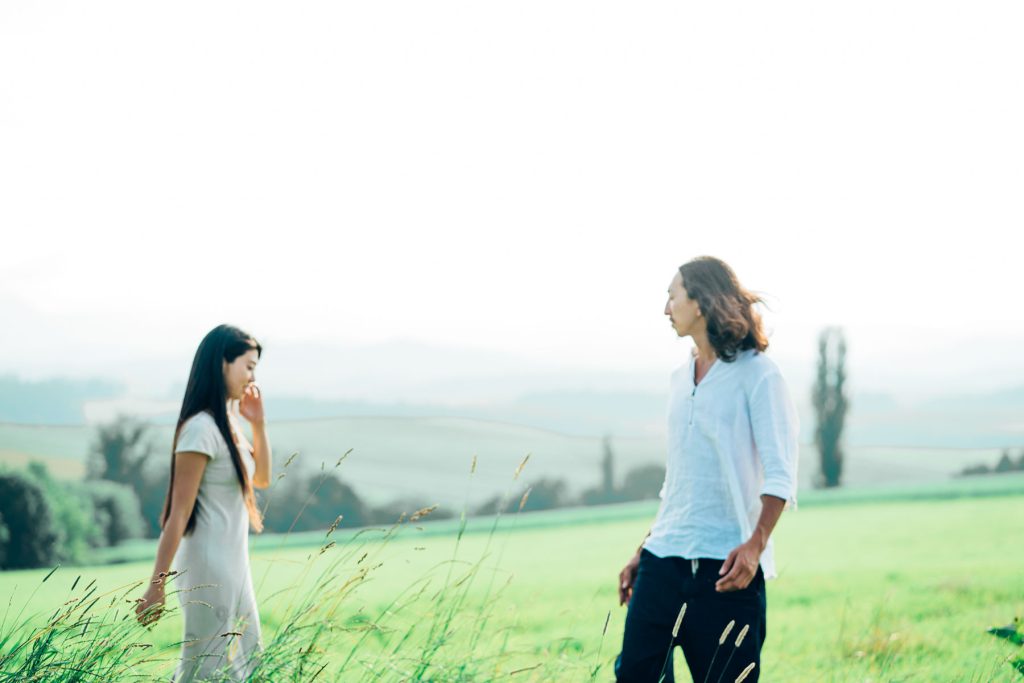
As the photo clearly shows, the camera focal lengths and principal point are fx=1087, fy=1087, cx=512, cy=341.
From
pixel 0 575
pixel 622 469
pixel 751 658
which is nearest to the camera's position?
pixel 751 658

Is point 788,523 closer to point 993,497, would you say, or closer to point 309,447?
point 993,497

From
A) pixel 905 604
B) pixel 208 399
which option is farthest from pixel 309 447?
pixel 208 399

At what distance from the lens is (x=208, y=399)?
153 inches

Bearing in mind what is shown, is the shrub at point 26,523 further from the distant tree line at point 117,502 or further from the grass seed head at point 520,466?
the grass seed head at point 520,466

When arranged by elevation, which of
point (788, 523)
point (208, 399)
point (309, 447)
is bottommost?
point (788, 523)

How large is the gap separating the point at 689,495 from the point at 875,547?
1038cm

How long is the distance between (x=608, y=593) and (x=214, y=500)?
6.18 metres

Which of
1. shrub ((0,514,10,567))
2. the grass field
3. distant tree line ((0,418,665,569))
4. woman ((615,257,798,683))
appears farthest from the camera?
distant tree line ((0,418,665,569))

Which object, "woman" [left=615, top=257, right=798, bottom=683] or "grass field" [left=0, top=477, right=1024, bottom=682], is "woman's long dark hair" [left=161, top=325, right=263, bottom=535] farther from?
"woman" [left=615, top=257, right=798, bottom=683]

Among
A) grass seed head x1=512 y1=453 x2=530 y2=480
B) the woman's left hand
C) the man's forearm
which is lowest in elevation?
the man's forearm

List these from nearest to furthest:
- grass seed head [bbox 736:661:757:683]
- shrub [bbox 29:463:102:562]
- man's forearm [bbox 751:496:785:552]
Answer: grass seed head [bbox 736:661:757:683]
man's forearm [bbox 751:496:785:552]
shrub [bbox 29:463:102:562]

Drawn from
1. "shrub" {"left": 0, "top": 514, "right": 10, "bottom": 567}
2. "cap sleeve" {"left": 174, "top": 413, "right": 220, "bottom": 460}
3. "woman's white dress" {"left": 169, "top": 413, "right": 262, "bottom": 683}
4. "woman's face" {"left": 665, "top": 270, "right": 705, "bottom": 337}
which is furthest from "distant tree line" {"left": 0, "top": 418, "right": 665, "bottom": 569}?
"woman's face" {"left": 665, "top": 270, "right": 705, "bottom": 337}

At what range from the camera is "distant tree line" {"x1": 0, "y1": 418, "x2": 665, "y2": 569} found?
44.5 ft

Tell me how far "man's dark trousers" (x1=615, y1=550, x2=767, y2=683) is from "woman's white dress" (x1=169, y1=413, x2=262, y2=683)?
52.0 inches
